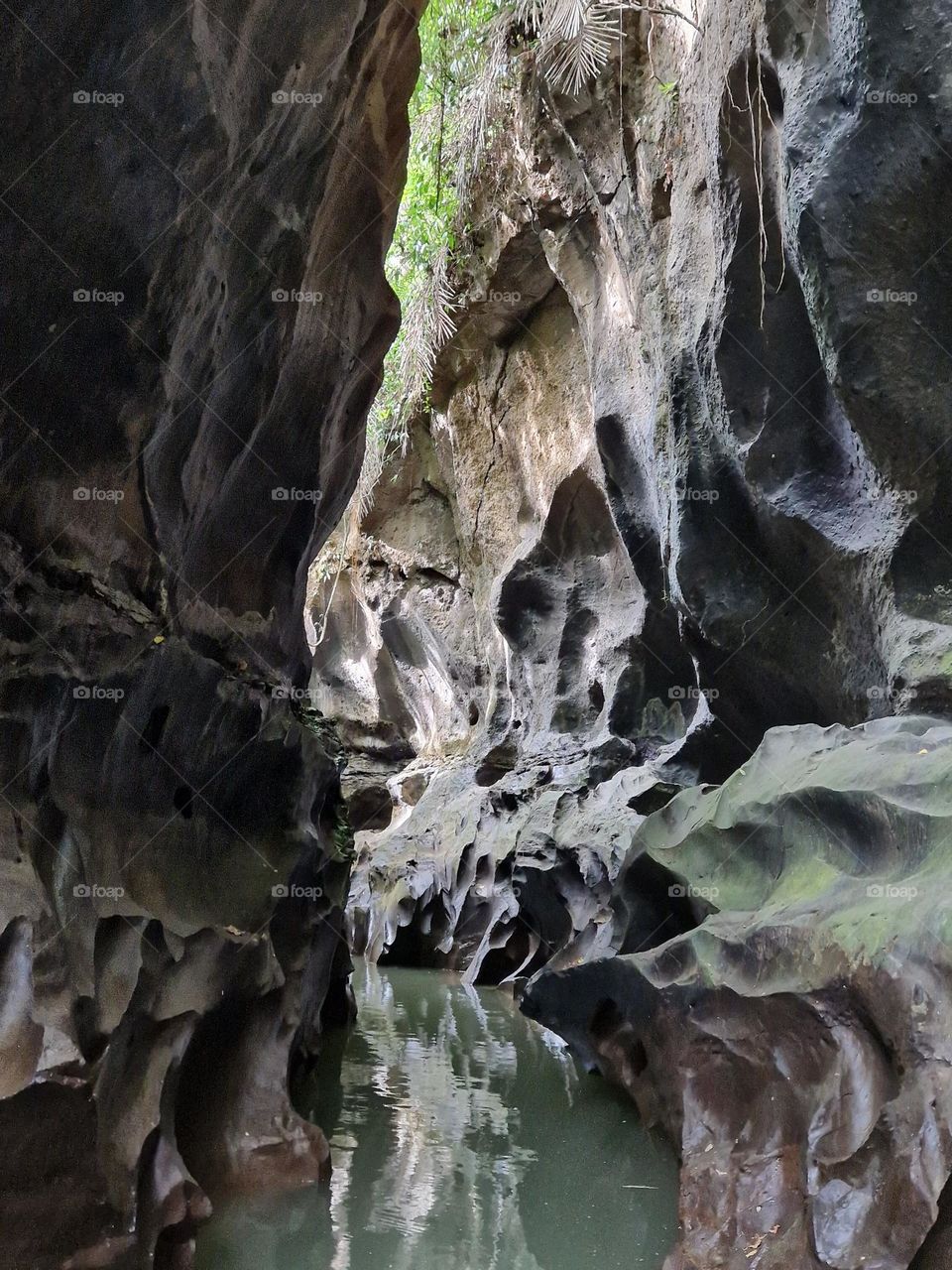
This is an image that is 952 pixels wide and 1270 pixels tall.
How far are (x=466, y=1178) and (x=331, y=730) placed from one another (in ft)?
15.7

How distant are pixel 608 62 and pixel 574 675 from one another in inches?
254

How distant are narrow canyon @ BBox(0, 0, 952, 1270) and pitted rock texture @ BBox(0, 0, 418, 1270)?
0.8 inches

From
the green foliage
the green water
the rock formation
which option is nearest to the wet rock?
the rock formation

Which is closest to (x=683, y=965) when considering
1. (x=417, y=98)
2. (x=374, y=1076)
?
(x=374, y=1076)

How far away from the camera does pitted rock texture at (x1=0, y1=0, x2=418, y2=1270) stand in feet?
11.8

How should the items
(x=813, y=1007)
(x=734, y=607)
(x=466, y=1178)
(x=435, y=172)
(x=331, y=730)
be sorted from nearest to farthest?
(x=813, y=1007)
(x=466, y=1178)
(x=734, y=607)
(x=331, y=730)
(x=435, y=172)

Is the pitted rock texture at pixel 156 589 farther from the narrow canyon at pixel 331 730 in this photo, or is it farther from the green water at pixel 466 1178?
the green water at pixel 466 1178

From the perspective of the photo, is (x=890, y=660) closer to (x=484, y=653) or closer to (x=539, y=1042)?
(x=539, y=1042)

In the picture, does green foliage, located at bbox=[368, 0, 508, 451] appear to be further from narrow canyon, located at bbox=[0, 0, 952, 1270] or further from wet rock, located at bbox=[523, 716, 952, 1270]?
wet rock, located at bbox=[523, 716, 952, 1270]

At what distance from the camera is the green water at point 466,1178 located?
4074 millimetres

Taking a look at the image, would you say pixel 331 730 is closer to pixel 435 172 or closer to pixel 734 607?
pixel 734 607

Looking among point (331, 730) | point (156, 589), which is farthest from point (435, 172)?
point (156, 589)

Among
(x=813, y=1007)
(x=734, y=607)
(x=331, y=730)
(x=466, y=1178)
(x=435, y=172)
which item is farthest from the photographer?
(x=435, y=172)

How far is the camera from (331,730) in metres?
9.27
